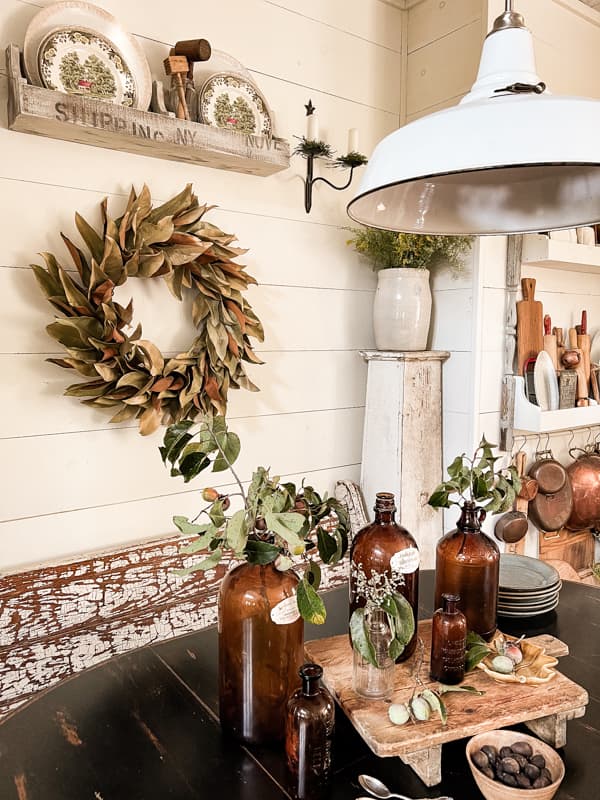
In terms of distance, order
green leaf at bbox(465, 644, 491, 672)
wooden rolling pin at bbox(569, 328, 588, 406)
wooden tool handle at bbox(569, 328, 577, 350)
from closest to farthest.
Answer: green leaf at bbox(465, 644, 491, 672), wooden rolling pin at bbox(569, 328, 588, 406), wooden tool handle at bbox(569, 328, 577, 350)

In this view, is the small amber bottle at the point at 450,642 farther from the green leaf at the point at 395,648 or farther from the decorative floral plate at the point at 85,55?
the decorative floral plate at the point at 85,55

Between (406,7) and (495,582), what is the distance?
2.15 meters

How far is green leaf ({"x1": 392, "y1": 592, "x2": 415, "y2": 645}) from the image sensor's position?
836mm

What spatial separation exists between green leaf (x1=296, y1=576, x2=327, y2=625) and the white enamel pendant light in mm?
495

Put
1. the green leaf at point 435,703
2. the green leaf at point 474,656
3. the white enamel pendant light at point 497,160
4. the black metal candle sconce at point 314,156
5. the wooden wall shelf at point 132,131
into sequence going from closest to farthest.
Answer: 1. the white enamel pendant light at point 497,160
2. the green leaf at point 435,703
3. the green leaf at point 474,656
4. the wooden wall shelf at point 132,131
5. the black metal candle sconce at point 314,156

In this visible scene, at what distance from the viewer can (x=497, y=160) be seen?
0.63 meters

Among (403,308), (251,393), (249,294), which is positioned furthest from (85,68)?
(403,308)

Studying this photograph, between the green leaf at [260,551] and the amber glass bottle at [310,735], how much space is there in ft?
0.49

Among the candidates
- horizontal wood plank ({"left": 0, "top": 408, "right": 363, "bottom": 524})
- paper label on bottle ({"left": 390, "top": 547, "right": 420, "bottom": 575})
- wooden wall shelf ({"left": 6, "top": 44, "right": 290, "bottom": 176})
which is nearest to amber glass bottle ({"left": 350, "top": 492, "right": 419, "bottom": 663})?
paper label on bottle ({"left": 390, "top": 547, "right": 420, "bottom": 575})

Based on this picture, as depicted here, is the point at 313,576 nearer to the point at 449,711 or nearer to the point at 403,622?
the point at 403,622

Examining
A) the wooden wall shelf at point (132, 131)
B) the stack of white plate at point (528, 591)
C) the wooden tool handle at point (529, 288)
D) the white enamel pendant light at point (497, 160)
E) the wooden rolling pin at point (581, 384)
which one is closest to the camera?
the white enamel pendant light at point (497, 160)

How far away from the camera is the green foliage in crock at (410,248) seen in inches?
83.9

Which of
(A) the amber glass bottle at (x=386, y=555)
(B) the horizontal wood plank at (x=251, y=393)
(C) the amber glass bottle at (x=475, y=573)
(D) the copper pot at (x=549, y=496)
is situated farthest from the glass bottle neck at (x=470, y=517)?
(D) the copper pot at (x=549, y=496)

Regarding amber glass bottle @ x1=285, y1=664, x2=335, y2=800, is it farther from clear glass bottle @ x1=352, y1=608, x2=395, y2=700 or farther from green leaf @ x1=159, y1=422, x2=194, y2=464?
green leaf @ x1=159, y1=422, x2=194, y2=464
